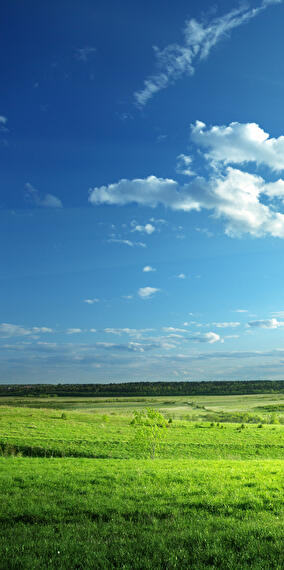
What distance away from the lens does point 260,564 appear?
30.4 ft

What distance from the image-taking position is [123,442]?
47.4 metres

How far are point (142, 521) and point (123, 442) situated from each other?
37000 mm

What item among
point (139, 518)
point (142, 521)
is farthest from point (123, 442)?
point (142, 521)

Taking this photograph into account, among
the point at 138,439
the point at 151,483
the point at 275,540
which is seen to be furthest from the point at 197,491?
the point at 138,439

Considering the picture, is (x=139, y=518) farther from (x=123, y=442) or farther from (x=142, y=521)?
(x=123, y=442)

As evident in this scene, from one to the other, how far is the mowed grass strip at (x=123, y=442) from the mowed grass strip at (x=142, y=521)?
22676mm

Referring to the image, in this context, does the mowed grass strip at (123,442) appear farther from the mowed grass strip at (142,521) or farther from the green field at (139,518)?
the mowed grass strip at (142,521)

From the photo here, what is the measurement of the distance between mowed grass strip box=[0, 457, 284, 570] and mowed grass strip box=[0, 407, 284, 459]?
2268 cm

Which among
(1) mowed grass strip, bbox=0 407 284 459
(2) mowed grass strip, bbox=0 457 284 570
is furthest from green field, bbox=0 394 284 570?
(1) mowed grass strip, bbox=0 407 284 459

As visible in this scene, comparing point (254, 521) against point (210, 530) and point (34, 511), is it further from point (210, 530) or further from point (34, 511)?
point (34, 511)

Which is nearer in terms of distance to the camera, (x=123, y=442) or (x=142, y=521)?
(x=142, y=521)

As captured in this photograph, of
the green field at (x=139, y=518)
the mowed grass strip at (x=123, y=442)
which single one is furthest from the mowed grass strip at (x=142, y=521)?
the mowed grass strip at (x=123, y=442)

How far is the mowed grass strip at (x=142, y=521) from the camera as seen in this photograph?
9742mm

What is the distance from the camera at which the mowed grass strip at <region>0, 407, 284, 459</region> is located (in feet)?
134
